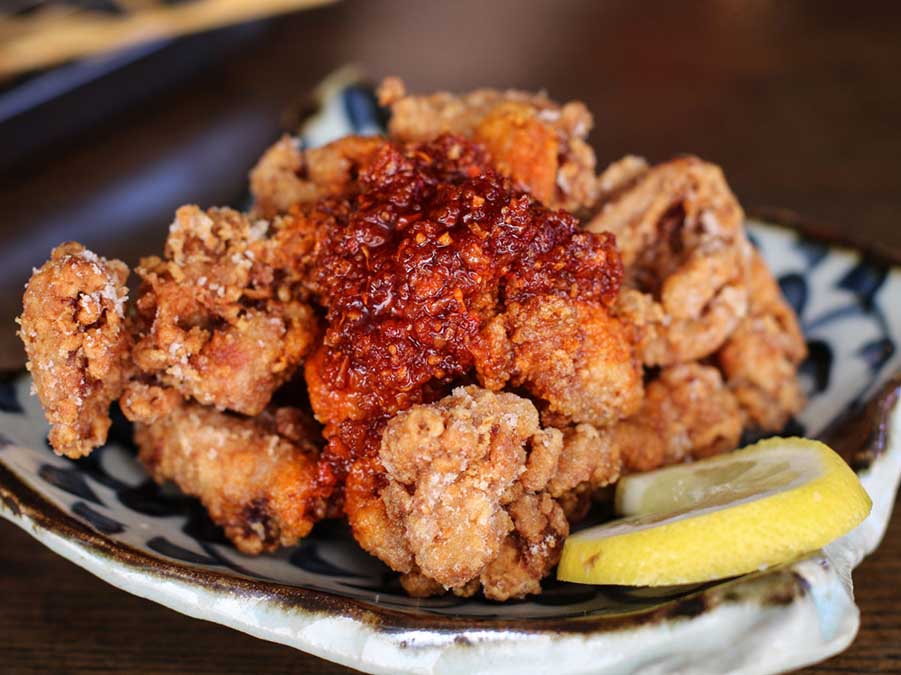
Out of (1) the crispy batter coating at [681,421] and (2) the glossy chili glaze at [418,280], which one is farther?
(1) the crispy batter coating at [681,421]

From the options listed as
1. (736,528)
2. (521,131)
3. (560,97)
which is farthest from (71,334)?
(560,97)

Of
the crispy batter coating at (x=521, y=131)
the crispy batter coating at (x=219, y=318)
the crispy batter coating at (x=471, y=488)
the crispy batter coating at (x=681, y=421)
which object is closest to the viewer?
the crispy batter coating at (x=471, y=488)

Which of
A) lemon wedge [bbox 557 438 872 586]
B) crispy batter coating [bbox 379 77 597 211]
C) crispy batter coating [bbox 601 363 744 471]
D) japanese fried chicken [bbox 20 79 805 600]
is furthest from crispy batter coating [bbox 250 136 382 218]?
lemon wedge [bbox 557 438 872 586]

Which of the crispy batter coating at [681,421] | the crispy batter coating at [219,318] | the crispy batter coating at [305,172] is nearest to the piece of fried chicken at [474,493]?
the crispy batter coating at [681,421]

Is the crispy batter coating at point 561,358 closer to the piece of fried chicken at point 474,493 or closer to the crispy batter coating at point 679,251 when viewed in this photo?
the piece of fried chicken at point 474,493

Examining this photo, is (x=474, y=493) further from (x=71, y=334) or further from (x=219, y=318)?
(x=71, y=334)

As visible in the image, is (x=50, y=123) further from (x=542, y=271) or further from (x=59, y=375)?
(x=542, y=271)

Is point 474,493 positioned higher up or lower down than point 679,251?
lower down
